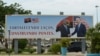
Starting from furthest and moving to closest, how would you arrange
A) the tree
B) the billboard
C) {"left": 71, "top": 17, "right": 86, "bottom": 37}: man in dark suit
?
the tree → {"left": 71, "top": 17, "right": 86, "bottom": 37}: man in dark suit → the billboard

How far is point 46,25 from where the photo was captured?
5575 centimetres

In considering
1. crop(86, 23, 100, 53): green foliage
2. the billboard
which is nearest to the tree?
the billboard

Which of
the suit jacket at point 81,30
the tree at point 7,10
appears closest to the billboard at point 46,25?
the suit jacket at point 81,30

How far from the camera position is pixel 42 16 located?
5584 cm

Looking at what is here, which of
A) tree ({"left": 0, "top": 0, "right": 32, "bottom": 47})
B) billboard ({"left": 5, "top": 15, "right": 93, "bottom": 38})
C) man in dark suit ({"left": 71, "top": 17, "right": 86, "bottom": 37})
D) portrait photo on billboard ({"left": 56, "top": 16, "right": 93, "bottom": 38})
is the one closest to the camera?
billboard ({"left": 5, "top": 15, "right": 93, "bottom": 38})

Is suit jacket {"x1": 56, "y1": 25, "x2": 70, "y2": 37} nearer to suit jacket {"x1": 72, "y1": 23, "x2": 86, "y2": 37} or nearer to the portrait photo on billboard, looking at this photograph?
the portrait photo on billboard

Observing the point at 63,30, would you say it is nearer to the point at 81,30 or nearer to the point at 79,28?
the point at 79,28

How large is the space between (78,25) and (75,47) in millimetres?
6906

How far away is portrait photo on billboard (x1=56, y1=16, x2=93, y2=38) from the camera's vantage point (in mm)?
55812

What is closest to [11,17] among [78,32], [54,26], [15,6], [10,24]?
[10,24]

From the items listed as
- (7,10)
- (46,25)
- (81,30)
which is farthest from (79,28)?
(7,10)

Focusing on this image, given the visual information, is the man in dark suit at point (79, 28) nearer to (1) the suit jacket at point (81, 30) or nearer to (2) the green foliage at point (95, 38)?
(1) the suit jacket at point (81, 30)

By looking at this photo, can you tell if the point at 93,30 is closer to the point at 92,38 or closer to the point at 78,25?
the point at 92,38

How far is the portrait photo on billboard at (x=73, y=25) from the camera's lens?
183 ft
